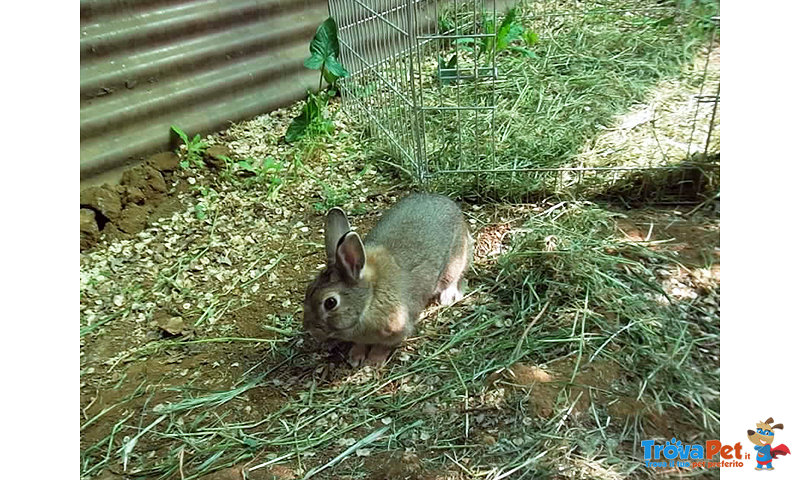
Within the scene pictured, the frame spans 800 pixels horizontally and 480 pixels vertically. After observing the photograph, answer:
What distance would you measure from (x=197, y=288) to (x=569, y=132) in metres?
2.83

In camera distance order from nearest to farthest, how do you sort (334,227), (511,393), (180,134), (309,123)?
(511,393), (334,227), (180,134), (309,123)

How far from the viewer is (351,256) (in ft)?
10.7

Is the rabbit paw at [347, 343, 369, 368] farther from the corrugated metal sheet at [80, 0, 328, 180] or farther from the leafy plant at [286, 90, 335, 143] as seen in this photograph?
the corrugated metal sheet at [80, 0, 328, 180]

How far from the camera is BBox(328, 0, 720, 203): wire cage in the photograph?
4.28m

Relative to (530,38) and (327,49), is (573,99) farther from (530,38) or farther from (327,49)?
(327,49)

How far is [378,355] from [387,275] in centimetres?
42

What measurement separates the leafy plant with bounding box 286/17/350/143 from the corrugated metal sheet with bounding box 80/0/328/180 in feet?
1.23

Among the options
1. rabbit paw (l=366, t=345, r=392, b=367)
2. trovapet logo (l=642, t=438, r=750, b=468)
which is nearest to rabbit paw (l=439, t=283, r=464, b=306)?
rabbit paw (l=366, t=345, r=392, b=367)

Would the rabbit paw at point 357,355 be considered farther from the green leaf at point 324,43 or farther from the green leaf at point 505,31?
the green leaf at point 505,31

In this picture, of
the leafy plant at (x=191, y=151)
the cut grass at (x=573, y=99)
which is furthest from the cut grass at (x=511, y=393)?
the leafy plant at (x=191, y=151)

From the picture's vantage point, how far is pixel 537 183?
4.55 meters

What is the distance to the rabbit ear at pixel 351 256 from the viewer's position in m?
3.20

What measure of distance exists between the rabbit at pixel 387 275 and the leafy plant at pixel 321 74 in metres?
1.67

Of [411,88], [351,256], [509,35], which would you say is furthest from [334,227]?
[509,35]
